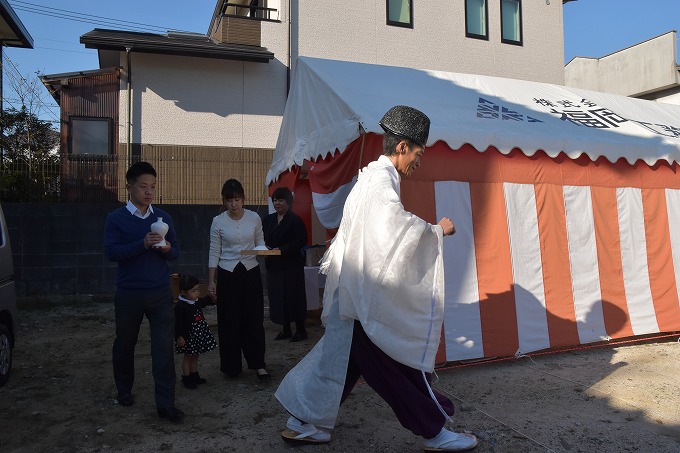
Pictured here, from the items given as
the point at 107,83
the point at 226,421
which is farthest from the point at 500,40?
the point at 226,421

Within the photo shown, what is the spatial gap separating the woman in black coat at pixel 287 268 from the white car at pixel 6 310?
7.88ft

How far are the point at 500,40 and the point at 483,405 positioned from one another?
14.5 m

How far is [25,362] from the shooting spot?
5.11m

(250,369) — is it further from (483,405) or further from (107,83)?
(107,83)

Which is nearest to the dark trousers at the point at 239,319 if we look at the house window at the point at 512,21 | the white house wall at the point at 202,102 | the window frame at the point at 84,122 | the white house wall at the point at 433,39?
the white house wall at the point at 202,102

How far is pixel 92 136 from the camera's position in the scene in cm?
1243

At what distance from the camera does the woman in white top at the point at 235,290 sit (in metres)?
4.38

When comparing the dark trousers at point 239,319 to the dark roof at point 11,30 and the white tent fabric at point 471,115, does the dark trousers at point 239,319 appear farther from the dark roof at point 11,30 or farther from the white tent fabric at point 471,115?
the dark roof at point 11,30

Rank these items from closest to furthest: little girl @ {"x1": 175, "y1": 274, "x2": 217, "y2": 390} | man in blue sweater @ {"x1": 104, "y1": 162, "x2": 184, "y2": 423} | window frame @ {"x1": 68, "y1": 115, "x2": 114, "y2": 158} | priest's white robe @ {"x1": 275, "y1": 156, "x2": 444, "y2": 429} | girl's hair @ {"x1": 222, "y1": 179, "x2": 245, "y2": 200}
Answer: priest's white robe @ {"x1": 275, "y1": 156, "x2": 444, "y2": 429} < man in blue sweater @ {"x1": 104, "y1": 162, "x2": 184, "y2": 423} < little girl @ {"x1": 175, "y1": 274, "x2": 217, "y2": 390} < girl's hair @ {"x1": 222, "y1": 179, "x2": 245, "y2": 200} < window frame @ {"x1": 68, "y1": 115, "x2": 114, "y2": 158}

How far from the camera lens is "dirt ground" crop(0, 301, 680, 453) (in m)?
3.09

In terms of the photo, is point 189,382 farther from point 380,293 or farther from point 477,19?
point 477,19

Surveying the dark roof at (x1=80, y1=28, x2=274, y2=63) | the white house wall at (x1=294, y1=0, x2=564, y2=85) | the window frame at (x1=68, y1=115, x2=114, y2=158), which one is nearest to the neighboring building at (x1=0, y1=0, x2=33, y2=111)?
the dark roof at (x1=80, y1=28, x2=274, y2=63)

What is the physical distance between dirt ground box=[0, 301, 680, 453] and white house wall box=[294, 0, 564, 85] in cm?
1050

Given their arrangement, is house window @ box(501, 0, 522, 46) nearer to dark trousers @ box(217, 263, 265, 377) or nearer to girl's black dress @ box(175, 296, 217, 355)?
dark trousers @ box(217, 263, 265, 377)
